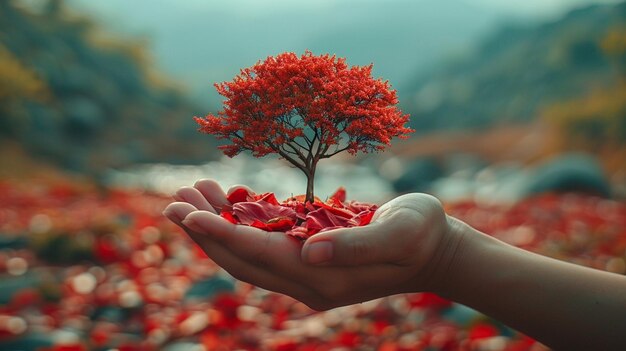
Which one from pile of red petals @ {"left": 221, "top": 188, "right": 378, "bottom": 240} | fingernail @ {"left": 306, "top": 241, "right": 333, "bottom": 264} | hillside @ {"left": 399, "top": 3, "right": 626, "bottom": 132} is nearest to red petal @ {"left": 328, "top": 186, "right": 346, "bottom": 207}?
pile of red petals @ {"left": 221, "top": 188, "right": 378, "bottom": 240}

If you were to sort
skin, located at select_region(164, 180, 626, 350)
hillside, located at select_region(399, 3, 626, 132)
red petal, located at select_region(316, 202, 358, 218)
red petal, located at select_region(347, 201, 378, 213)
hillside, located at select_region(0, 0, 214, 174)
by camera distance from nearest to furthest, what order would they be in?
skin, located at select_region(164, 180, 626, 350) → red petal, located at select_region(316, 202, 358, 218) → red petal, located at select_region(347, 201, 378, 213) → hillside, located at select_region(0, 0, 214, 174) → hillside, located at select_region(399, 3, 626, 132)

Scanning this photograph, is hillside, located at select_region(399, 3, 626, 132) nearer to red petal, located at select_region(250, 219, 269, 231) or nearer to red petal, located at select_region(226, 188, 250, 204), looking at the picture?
red petal, located at select_region(226, 188, 250, 204)

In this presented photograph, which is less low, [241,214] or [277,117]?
[277,117]

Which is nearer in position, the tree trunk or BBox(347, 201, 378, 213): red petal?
the tree trunk

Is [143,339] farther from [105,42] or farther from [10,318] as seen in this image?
[105,42]

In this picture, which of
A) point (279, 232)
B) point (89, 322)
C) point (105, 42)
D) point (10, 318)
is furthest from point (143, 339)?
point (105, 42)

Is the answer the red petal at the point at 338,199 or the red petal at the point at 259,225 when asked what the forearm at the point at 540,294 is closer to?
the red petal at the point at 338,199

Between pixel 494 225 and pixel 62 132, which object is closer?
pixel 494 225
